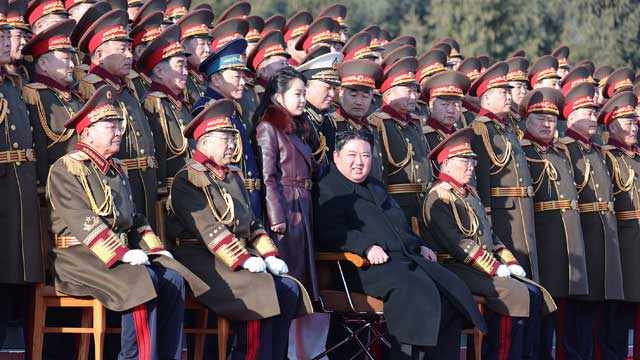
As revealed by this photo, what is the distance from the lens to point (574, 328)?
10.2 m

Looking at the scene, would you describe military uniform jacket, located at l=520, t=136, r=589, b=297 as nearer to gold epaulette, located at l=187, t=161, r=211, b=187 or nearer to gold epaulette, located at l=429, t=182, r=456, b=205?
gold epaulette, located at l=429, t=182, r=456, b=205

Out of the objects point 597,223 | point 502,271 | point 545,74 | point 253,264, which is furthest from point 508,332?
point 545,74

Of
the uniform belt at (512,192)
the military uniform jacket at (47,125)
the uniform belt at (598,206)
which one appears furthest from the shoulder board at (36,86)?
the uniform belt at (598,206)

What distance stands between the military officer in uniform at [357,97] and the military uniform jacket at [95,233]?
1.98m

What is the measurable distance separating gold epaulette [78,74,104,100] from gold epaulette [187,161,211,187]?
77 centimetres

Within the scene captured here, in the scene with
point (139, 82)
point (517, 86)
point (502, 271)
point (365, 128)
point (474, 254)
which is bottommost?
point (502, 271)

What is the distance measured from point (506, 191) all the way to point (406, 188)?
2.81ft

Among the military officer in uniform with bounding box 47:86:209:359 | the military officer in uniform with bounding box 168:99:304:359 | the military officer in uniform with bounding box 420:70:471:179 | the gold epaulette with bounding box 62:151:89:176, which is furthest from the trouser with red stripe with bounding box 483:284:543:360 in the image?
the gold epaulette with bounding box 62:151:89:176

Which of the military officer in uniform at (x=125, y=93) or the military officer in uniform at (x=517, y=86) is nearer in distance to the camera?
the military officer in uniform at (x=125, y=93)

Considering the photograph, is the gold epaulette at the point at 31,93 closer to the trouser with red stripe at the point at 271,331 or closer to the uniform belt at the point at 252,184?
the uniform belt at the point at 252,184

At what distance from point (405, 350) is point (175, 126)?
1862mm

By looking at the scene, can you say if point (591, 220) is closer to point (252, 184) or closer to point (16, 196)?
point (252, 184)

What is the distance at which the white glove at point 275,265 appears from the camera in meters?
7.69

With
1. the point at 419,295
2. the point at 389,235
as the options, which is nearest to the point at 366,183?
the point at 389,235
